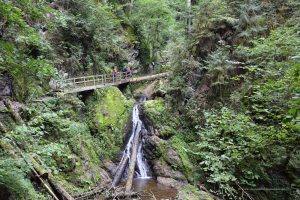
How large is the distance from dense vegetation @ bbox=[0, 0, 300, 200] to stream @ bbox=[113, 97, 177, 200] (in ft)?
2.90

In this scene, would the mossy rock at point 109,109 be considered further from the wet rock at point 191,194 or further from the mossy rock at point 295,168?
the mossy rock at point 295,168

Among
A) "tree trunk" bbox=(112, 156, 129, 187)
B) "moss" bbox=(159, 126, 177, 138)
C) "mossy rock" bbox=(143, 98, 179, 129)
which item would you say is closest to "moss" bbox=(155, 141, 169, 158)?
"moss" bbox=(159, 126, 177, 138)

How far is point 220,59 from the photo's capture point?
12.7 m

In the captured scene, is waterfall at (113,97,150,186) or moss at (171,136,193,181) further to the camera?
waterfall at (113,97,150,186)

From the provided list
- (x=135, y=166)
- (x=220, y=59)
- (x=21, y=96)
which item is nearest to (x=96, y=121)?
(x=135, y=166)

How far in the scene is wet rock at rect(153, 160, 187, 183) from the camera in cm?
1236

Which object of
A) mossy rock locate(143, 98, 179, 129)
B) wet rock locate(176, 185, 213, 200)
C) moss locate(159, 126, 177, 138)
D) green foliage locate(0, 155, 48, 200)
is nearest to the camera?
green foliage locate(0, 155, 48, 200)

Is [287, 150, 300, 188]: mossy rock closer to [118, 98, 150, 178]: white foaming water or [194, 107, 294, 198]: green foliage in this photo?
[194, 107, 294, 198]: green foliage

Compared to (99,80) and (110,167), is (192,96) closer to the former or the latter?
(110,167)

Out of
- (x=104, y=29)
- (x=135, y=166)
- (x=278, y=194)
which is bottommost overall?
(x=135, y=166)

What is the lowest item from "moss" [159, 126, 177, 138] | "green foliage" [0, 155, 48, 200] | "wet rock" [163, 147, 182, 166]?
"wet rock" [163, 147, 182, 166]

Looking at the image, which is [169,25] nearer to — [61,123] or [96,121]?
[96,121]

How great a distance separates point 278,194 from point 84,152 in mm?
8442

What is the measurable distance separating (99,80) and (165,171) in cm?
875
